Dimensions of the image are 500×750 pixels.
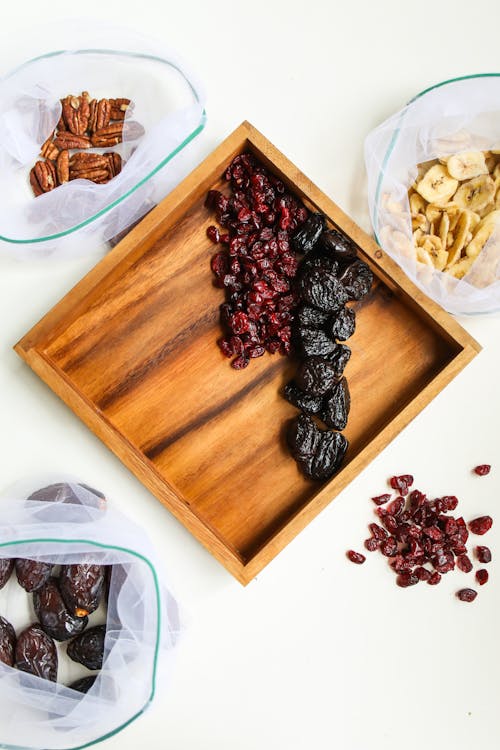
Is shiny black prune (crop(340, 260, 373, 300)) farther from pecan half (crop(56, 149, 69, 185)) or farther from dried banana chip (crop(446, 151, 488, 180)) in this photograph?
pecan half (crop(56, 149, 69, 185))

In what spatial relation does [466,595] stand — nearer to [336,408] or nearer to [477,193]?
[336,408]

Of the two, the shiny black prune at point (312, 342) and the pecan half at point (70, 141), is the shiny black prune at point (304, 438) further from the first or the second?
the pecan half at point (70, 141)

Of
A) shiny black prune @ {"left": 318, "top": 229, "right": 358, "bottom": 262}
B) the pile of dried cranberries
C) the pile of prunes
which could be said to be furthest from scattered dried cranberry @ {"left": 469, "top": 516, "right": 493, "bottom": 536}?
shiny black prune @ {"left": 318, "top": 229, "right": 358, "bottom": 262}

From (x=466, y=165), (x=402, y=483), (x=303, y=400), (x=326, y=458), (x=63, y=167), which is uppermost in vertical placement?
(x=63, y=167)

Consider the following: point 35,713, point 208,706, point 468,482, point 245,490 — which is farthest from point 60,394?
point 468,482

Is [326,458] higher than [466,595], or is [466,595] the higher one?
[326,458]

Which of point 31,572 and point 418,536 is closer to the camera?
point 31,572

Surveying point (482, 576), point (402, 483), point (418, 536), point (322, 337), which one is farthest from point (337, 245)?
point (482, 576)
